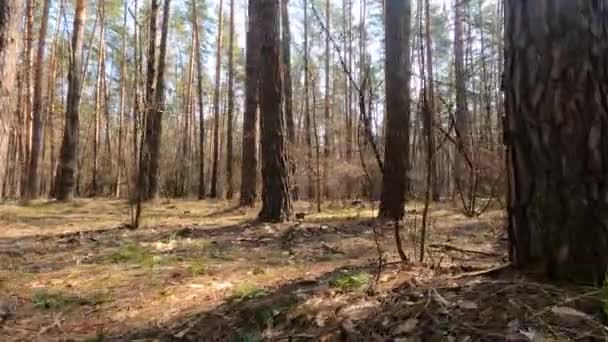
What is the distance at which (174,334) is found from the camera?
262 cm

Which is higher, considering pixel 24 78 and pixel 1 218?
pixel 24 78

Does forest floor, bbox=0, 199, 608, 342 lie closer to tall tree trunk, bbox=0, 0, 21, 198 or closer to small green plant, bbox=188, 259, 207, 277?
small green plant, bbox=188, 259, 207, 277

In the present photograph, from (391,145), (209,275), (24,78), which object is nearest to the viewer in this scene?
(209,275)

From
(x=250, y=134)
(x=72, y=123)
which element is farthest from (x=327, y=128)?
(x=250, y=134)

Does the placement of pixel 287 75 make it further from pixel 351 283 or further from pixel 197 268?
pixel 351 283

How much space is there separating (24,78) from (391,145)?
16674 mm

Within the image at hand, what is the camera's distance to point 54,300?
11.1ft

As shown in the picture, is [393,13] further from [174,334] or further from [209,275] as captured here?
[174,334]

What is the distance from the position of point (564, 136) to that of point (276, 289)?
5.90 feet

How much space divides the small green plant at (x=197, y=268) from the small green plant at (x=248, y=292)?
0.58 m

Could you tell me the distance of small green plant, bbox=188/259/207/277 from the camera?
155 inches

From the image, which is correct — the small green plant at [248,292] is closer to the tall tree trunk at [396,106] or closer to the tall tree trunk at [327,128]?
the tall tree trunk at [396,106]

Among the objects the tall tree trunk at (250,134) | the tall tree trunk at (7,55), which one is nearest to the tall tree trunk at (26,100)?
the tall tree trunk at (250,134)

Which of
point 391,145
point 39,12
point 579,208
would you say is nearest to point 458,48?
point 391,145
